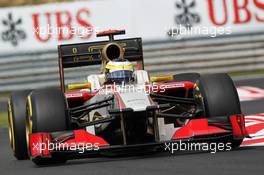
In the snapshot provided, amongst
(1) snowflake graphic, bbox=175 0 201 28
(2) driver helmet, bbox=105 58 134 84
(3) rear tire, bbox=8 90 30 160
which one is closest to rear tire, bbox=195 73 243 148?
(2) driver helmet, bbox=105 58 134 84

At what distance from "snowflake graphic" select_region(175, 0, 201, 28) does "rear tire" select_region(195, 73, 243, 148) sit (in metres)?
8.99

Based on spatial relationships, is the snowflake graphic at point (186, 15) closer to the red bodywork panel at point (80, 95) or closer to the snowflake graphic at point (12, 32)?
the snowflake graphic at point (12, 32)

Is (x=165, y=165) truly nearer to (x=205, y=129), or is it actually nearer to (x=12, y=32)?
(x=205, y=129)

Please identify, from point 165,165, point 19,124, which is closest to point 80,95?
point 19,124

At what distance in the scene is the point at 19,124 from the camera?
10555mm

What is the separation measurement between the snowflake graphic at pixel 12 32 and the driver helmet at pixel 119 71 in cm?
805

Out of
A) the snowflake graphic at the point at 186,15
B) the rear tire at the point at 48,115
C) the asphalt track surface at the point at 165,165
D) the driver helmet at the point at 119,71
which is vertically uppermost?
the snowflake graphic at the point at 186,15

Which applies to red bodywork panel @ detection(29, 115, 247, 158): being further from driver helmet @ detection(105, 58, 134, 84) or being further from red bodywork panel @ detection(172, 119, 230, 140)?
driver helmet @ detection(105, 58, 134, 84)

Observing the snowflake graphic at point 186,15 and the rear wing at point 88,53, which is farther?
the snowflake graphic at point 186,15

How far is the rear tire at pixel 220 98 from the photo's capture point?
9836mm

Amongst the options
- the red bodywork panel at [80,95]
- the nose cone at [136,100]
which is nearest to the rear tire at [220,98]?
the nose cone at [136,100]

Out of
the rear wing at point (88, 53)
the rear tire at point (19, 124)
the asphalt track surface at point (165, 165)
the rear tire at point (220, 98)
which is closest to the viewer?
the asphalt track surface at point (165, 165)

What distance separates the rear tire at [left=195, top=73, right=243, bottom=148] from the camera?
9836mm

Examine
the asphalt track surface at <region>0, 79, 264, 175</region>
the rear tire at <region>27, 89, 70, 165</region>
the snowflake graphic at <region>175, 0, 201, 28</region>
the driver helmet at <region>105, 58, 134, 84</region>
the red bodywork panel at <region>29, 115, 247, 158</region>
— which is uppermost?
the snowflake graphic at <region>175, 0, 201, 28</region>
